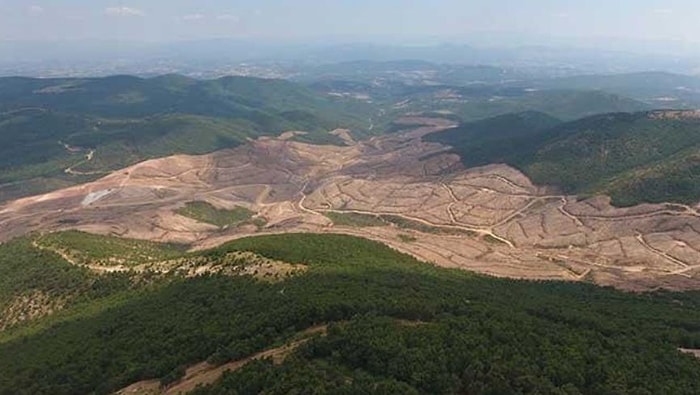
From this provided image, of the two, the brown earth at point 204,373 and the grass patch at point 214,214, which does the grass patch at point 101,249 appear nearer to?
the grass patch at point 214,214

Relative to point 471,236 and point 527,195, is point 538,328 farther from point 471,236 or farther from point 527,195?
point 527,195

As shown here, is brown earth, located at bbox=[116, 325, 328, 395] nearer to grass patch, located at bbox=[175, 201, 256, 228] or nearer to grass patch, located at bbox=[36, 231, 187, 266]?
grass patch, located at bbox=[36, 231, 187, 266]

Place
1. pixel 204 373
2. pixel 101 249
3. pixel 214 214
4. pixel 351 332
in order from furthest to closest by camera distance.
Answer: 1. pixel 214 214
2. pixel 101 249
3. pixel 204 373
4. pixel 351 332

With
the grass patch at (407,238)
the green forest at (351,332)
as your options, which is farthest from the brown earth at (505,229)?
the green forest at (351,332)

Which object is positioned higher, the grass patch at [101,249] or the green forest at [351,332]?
the green forest at [351,332]

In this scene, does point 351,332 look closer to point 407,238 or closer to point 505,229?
point 407,238

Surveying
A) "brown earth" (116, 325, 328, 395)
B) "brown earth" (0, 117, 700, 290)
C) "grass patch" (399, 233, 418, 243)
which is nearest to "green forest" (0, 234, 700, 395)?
"brown earth" (116, 325, 328, 395)

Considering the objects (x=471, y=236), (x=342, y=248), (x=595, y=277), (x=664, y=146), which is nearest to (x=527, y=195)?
(x=471, y=236)

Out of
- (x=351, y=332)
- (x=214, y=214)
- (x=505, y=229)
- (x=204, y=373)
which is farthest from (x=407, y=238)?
(x=204, y=373)

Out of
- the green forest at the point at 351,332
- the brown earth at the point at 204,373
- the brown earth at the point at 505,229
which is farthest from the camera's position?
the brown earth at the point at 505,229
